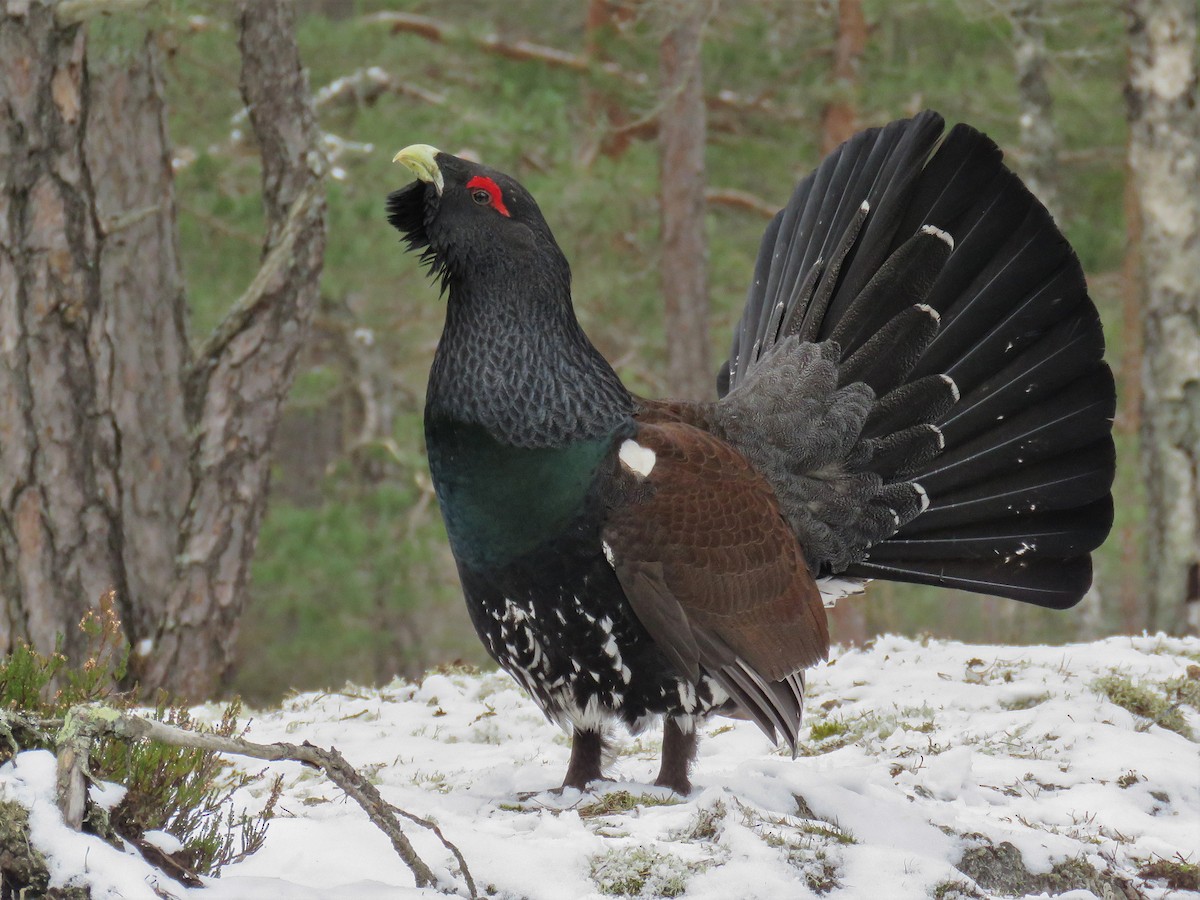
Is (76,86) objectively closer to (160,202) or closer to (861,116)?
(160,202)

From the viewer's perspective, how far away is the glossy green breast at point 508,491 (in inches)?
150

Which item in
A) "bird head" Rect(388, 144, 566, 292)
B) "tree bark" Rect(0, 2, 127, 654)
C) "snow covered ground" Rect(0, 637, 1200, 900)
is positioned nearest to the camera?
"snow covered ground" Rect(0, 637, 1200, 900)

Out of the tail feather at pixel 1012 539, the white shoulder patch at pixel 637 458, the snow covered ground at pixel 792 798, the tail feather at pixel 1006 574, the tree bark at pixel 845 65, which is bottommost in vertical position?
the snow covered ground at pixel 792 798

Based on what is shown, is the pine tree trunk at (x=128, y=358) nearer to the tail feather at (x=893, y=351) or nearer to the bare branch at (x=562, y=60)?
the tail feather at (x=893, y=351)

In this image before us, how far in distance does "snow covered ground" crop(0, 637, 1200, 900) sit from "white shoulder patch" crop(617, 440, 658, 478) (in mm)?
1034

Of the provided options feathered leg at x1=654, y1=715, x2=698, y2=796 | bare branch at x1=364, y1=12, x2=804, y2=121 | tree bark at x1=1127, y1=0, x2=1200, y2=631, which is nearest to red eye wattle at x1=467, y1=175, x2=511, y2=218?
feathered leg at x1=654, y1=715, x2=698, y2=796

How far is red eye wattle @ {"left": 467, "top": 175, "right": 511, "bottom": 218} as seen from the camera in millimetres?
4098

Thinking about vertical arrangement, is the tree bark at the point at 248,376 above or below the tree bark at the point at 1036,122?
below

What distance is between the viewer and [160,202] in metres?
6.38

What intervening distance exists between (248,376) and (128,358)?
1.89 ft

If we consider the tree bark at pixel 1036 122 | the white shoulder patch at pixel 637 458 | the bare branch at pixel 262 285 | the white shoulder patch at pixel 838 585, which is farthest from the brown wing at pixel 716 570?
the tree bark at pixel 1036 122

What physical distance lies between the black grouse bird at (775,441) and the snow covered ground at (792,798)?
41 cm

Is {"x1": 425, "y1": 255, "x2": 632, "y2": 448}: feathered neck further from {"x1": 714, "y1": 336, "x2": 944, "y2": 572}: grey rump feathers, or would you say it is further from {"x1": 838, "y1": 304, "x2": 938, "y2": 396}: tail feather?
{"x1": 838, "y1": 304, "x2": 938, "y2": 396}: tail feather

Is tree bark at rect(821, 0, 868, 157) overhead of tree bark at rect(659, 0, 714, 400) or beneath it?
overhead
